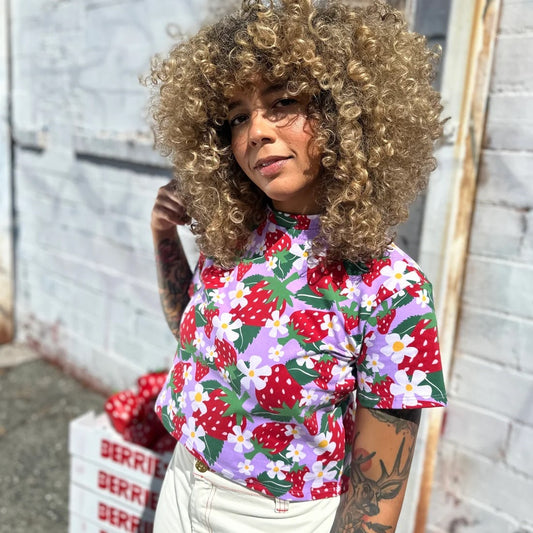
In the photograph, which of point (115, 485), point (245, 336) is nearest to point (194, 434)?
point (245, 336)

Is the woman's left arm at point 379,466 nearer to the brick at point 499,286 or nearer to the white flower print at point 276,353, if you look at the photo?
the white flower print at point 276,353

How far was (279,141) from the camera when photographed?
1152 mm

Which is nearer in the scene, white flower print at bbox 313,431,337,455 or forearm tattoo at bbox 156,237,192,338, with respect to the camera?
white flower print at bbox 313,431,337,455

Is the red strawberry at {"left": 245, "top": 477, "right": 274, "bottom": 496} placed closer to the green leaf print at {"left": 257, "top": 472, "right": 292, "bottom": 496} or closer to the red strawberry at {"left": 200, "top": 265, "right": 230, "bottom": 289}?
the green leaf print at {"left": 257, "top": 472, "right": 292, "bottom": 496}

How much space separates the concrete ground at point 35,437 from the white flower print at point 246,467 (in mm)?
1806

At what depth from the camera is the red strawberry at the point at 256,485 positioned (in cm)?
125

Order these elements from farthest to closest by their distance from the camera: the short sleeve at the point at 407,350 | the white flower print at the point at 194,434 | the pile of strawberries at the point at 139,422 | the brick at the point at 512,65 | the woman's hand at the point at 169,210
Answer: the pile of strawberries at the point at 139,422 < the brick at the point at 512,65 < the woman's hand at the point at 169,210 < the white flower print at the point at 194,434 < the short sleeve at the point at 407,350

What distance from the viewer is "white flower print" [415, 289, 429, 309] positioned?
1.09 metres

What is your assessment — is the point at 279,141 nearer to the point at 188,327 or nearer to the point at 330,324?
the point at 330,324

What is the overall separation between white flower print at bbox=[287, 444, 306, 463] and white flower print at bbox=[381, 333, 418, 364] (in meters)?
0.31

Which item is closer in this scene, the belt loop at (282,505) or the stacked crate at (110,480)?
the belt loop at (282,505)

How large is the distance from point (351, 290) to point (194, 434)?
51 centimetres

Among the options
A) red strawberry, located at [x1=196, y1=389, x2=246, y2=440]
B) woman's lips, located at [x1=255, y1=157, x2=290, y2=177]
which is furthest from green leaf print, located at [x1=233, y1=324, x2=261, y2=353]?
woman's lips, located at [x1=255, y1=157, x2=290, y2=177]

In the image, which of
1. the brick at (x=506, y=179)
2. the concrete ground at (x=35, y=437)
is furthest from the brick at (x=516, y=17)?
the concrete ground at (x=35, y=437)
